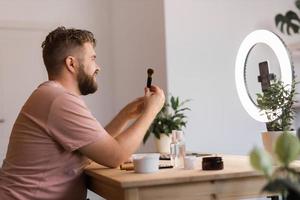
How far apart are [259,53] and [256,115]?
42 centimetres

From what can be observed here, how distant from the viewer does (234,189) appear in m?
1.24

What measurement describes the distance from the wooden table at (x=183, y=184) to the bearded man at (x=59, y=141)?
0.12 metres

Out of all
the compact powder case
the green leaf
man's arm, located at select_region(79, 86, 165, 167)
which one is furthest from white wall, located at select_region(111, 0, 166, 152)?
the green leaf

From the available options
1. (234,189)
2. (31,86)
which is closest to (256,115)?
(234,189)

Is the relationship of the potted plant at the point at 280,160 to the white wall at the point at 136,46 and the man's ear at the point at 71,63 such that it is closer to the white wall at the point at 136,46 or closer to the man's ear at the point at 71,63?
the man's ear at the point at 71,63

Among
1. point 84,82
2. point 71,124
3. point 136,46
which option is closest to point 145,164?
point 71,124

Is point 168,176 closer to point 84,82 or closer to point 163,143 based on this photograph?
point 84,82

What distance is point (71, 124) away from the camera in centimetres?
136

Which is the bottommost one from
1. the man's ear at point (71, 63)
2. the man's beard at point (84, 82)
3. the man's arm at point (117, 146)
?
the man's arm at point (117, 146)

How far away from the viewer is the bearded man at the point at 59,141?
4.46ft

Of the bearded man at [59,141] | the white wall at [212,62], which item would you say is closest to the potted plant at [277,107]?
the bearded man at [59,141]

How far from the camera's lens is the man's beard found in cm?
162

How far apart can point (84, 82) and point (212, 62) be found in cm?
172

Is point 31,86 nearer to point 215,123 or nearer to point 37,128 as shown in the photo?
point 215,123
